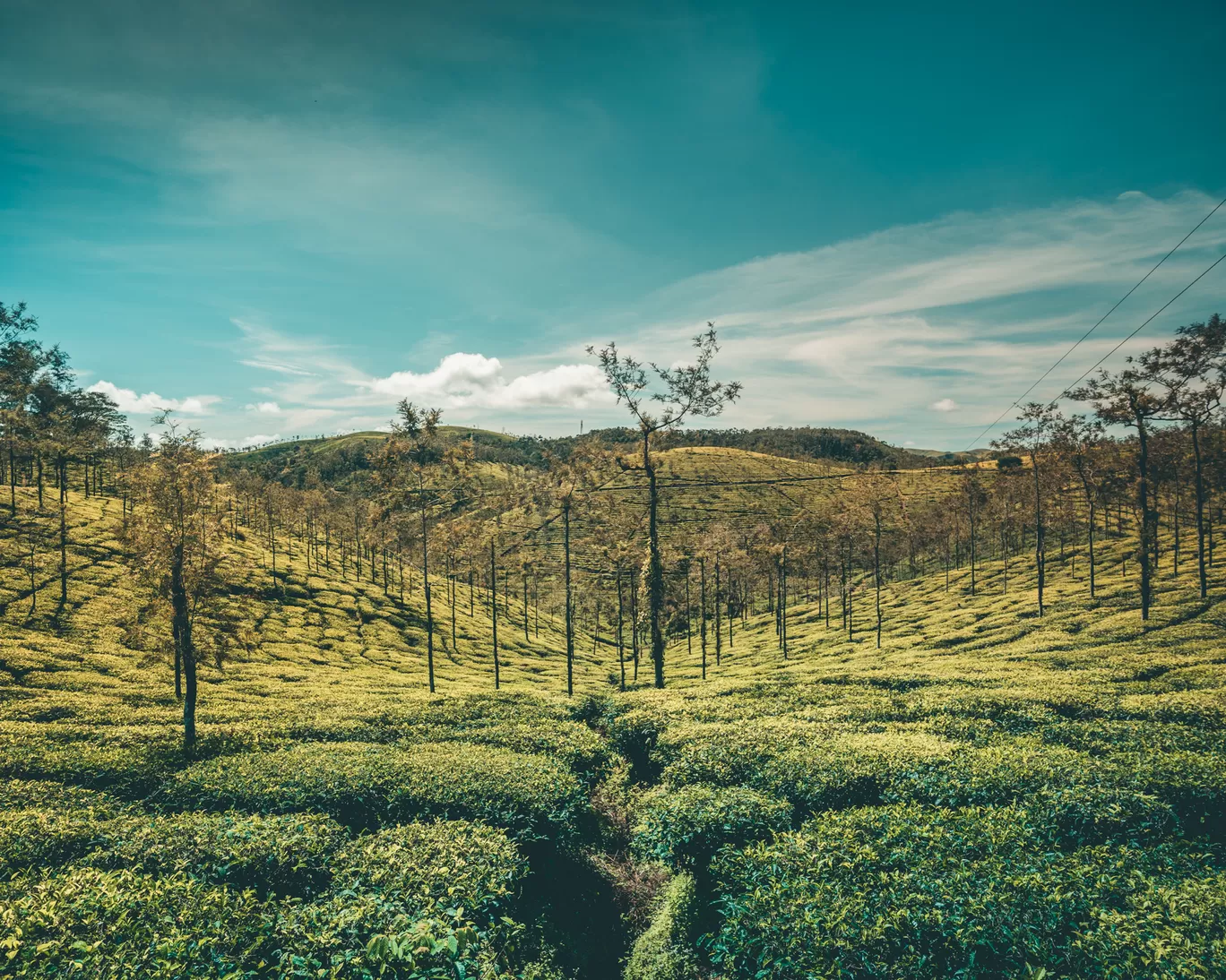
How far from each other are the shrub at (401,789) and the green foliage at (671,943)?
3039mm

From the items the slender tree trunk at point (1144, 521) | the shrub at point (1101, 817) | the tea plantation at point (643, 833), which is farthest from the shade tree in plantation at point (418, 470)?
the slender tree trunk at point (1144, 521)

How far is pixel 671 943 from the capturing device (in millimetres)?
11938

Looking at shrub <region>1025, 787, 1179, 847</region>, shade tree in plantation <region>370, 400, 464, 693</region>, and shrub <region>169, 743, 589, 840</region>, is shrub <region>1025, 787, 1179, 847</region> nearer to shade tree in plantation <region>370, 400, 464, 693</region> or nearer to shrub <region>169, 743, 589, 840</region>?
shrub <region>169, 743, 589, 840</region>

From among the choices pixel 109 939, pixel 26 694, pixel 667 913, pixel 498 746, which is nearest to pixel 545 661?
pixel 26 694

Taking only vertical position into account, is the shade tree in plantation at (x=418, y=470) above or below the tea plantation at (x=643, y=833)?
above

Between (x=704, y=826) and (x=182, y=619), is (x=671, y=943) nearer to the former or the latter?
(x=704, y=826)

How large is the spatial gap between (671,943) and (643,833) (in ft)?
7.04

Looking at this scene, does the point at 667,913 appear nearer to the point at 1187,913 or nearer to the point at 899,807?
the point at 899,807

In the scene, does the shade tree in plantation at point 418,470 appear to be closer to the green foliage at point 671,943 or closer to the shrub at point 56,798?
the shrub at point 56,798

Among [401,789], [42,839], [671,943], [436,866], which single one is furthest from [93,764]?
[671,943]

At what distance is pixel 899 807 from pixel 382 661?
55211 mm

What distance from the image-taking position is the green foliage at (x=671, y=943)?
36.9 feet

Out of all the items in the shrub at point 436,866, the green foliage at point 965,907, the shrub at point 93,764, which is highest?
the green foliage at point 965,907

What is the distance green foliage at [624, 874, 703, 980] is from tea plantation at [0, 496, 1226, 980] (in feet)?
0.27
